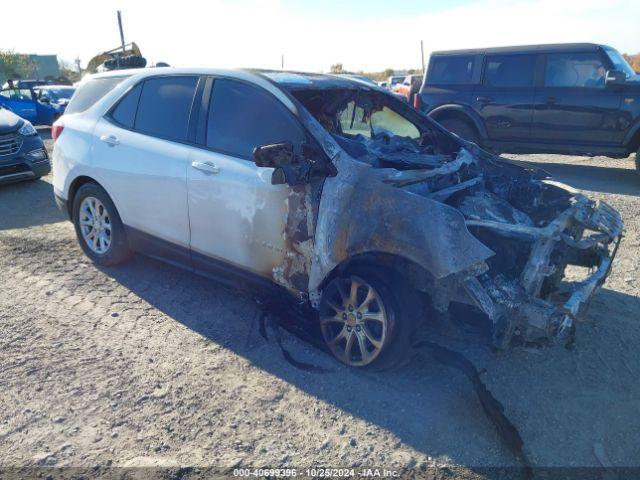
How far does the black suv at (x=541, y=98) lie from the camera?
7.98 metres

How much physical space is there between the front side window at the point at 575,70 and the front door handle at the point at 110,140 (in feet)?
23.9

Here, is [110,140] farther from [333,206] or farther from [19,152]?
[19,152]

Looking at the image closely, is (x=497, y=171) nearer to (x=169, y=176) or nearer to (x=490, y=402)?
(x=490, y=402)

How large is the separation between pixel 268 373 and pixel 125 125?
240cm

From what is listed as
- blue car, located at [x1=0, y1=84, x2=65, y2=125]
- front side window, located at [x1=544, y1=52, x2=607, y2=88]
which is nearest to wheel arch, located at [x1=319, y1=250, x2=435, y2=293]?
front side window, located at [x1=544, y1=52, x2=607, y2=88]

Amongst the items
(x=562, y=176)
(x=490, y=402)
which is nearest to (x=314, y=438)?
(x=490, y=402)

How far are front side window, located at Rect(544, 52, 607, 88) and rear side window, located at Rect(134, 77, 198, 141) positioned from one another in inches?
272

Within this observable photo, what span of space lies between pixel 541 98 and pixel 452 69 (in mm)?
1750

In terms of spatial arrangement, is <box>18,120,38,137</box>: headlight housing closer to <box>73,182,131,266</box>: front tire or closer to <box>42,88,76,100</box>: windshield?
<box>73,182,131,266</box>: front tire

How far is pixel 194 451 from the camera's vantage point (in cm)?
246

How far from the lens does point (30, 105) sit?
15.5 m

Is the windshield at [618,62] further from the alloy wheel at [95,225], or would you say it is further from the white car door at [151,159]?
the alloy wheel at [95,225]

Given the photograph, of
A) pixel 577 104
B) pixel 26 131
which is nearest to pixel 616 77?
pixel 577 104

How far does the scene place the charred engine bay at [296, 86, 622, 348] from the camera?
271 centimetres
